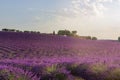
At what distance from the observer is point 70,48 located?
19.7m

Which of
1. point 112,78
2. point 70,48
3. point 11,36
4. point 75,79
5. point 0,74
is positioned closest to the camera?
point 0,74

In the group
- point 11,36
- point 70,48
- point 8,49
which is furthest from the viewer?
point 11,36

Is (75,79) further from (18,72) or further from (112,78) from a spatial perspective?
(18,72)

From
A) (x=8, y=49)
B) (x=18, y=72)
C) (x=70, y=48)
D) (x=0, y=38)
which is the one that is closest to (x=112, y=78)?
(x=18, y=72)

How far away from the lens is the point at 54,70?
9.24 metres

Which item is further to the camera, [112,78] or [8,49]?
[8,49]

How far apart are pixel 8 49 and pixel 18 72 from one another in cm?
966

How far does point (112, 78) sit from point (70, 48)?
9.93 metres

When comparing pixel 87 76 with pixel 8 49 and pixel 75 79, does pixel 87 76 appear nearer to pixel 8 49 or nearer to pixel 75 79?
pixel 75 79

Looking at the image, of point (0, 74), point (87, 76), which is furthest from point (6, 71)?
point (87, 76)

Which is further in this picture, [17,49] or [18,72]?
[17,49]

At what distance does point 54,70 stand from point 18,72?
160cm

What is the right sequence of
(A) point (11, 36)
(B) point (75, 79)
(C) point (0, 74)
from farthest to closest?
1. (A) point (11, 36)
2. (B) point (75, 79)
3. (C) point (0, 74)

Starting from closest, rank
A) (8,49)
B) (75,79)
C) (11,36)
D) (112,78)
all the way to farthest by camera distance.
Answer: (75,79), (112,78), (8,49), (11,36)
